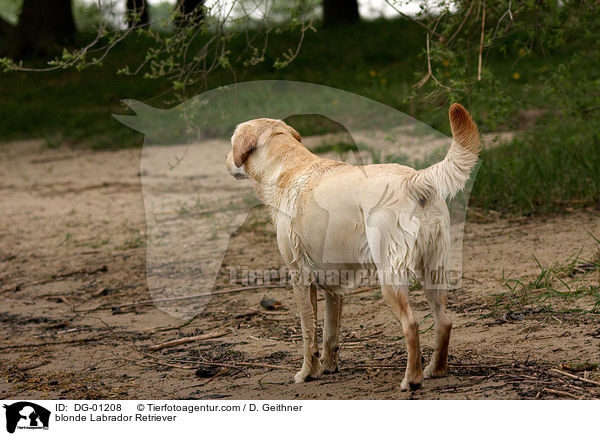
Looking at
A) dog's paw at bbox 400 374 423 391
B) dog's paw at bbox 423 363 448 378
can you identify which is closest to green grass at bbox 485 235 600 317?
dog's paw at bbox 423 363 448 378

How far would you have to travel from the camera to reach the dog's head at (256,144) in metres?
3.97

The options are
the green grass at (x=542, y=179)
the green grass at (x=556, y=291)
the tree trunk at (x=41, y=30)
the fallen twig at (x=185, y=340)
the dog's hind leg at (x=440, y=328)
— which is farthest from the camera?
the tree trunk at (x=41, y=30)

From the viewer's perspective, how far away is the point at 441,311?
11.2 ft

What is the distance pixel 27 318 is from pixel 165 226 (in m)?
2.34

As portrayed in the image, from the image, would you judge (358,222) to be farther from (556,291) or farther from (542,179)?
(542,179)

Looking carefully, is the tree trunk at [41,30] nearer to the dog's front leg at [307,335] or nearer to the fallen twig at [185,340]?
the fallen twig at [185,340]

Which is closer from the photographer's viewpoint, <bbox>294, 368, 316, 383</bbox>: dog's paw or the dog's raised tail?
the dog's raised tail

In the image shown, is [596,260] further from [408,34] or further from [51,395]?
[408,34]

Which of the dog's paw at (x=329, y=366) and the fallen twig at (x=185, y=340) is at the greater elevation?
the dog's paw at (x=329, y=366)

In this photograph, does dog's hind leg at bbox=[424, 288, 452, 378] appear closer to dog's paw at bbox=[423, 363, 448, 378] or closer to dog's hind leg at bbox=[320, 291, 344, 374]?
dog's paw at bbox=[423, 363, 448, 378]

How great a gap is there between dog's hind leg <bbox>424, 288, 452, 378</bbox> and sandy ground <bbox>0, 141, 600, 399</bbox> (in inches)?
2.9

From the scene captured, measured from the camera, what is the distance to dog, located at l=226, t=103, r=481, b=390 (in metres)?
3.22
